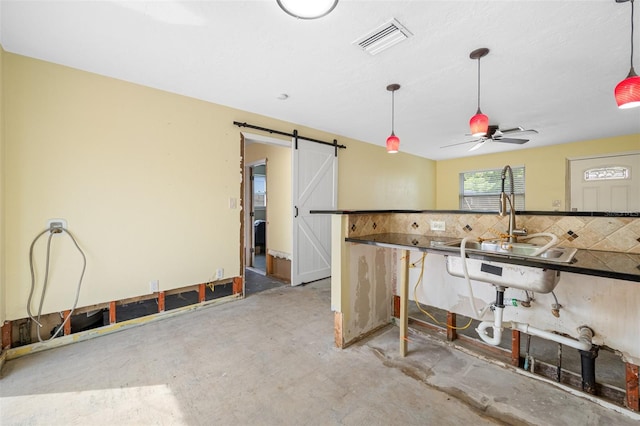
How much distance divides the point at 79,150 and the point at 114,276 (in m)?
1.23

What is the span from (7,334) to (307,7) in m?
3.35

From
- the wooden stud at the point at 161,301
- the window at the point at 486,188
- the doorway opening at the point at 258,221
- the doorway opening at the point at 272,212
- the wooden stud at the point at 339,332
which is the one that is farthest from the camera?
the window at the point at 486,188

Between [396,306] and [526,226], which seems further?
[396,306]

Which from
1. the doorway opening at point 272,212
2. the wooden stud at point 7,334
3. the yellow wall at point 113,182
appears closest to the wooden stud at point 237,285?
the yellow wall at point 113,182

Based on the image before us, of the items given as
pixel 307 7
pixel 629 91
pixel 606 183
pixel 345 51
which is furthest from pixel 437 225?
pixel 606 183

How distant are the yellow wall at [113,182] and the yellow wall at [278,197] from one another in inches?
38.1

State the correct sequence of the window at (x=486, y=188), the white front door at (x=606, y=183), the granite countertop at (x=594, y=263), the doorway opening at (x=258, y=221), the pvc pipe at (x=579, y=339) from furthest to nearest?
1. the window at (x=486, y=188)
2. the doorway opening at (x=258, y=221)
3. the white front door at (x=606, y=183)
4. the pvc pipe at (x=579, y=339)
5. the granite countertop at (x=594, y=263)

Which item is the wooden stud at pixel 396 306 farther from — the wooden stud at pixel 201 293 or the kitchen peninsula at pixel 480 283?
the wooden stud at pixel 201 293

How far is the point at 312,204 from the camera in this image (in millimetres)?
4270

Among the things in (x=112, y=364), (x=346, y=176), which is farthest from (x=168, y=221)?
(x=346, y=176)

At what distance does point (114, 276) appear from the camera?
2598 mm

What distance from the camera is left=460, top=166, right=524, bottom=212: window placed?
5754 mm

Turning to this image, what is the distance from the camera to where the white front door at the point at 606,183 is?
14.7 ft

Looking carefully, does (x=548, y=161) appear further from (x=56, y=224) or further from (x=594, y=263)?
(x=56, y=224)
